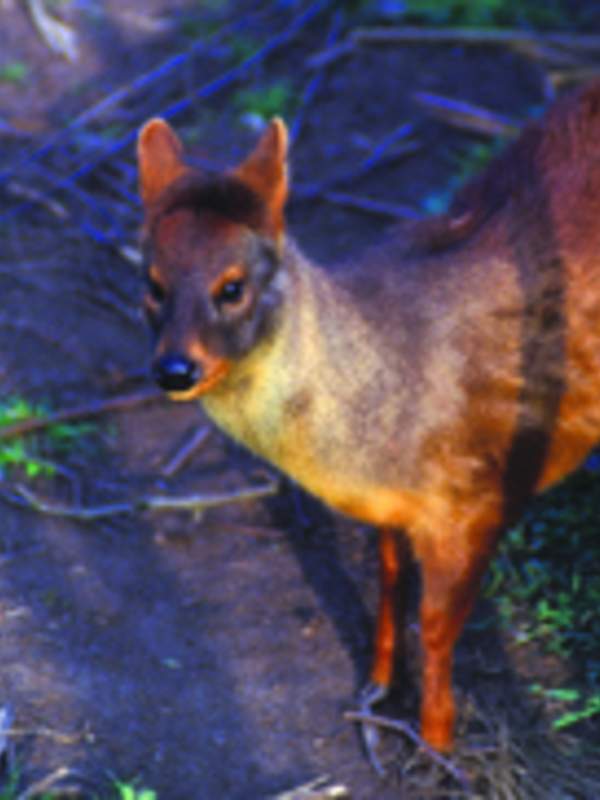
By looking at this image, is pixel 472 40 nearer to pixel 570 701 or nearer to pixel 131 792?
pixel 570 701

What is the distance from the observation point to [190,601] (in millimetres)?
5164

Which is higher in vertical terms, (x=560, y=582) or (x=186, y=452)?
(x=186, y=452)

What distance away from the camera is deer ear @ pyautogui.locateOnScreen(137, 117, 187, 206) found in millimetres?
4336

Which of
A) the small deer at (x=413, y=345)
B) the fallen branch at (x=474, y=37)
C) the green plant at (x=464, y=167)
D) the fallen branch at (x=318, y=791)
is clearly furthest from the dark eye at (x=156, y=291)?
the fallen branch at (x=474, y=37)

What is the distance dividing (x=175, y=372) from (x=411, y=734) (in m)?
1.66

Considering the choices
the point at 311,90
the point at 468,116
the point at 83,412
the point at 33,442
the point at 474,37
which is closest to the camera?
the point at 33,442

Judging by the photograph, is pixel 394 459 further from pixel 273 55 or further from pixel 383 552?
pixel 273 55

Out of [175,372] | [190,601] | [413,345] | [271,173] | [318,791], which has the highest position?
[271,173]

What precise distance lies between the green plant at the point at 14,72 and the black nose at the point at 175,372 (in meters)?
4.96

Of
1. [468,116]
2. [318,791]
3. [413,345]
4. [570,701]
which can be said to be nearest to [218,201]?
[413,345]

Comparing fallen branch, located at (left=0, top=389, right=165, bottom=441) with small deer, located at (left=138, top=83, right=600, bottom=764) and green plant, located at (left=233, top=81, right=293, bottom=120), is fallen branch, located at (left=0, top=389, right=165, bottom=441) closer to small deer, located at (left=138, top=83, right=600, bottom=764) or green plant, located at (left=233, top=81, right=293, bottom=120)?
small deer, located at (left=138, top=83, right=600, bottom=764)

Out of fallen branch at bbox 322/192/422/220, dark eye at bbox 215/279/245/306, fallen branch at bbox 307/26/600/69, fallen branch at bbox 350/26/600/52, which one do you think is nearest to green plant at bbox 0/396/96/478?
dark eye at bbox 215/279/245/306

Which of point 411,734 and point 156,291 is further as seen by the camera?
point 411,734

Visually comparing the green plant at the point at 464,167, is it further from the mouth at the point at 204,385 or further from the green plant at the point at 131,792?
the green plant at the point at 131,792
